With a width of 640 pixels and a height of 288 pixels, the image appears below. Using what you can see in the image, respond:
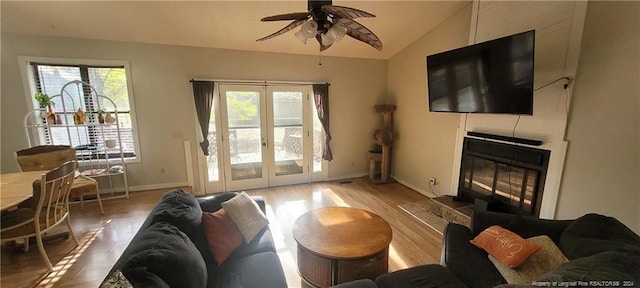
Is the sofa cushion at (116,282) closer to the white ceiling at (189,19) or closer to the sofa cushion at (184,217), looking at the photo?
the sofa cushion at (184,217)

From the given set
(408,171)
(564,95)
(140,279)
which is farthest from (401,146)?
(140,279)

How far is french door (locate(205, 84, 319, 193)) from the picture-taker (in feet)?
13.8

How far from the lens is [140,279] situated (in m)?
1.06

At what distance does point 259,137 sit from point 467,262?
3589mm

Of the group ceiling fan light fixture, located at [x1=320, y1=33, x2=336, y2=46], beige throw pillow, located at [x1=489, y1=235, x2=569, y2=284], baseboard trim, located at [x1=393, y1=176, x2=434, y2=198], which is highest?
ceiling fan light fixture, located at [x1=320, y1=33, x2=336, y2=46]

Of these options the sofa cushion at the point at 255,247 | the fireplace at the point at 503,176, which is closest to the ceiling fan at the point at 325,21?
the sofa cushion at the point at 255,247

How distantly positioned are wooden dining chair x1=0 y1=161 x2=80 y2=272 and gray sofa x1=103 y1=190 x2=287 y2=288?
128 centimetres

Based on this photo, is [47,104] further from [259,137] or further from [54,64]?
[259,137]

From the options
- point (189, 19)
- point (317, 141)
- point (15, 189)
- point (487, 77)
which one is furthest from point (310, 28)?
point (317, 141)

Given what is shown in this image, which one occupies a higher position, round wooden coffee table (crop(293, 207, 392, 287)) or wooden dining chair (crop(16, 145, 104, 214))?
wooden dining chair (crop(16, 145, 104, 214))

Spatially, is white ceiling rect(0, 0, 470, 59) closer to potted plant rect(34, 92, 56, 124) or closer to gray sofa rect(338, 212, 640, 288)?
potted plant rect(34, 92, 56, 124)

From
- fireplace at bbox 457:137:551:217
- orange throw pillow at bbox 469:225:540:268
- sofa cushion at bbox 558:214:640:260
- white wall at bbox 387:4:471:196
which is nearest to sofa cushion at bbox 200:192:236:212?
orange throw pillow at bbox 469:225:540:268

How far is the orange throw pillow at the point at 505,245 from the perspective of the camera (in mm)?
1498

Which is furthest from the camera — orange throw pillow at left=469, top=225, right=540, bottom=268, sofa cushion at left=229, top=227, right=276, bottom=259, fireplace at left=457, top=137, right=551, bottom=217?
fireplace at left=457, top=137, right=551, bottom=217
